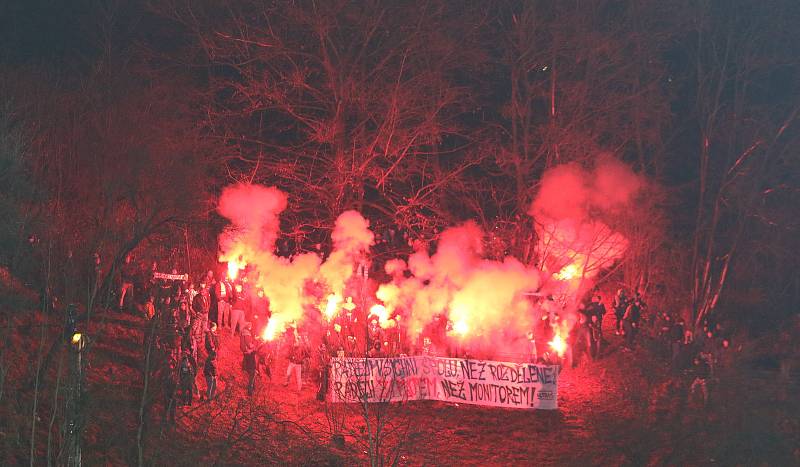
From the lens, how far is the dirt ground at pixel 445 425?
59.2 ft

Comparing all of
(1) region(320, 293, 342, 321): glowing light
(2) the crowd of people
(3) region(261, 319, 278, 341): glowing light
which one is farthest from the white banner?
(1) region(320, 293, 342, 321): glowing light

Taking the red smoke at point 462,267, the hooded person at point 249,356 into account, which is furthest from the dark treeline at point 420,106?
the hooded person at point 249,356

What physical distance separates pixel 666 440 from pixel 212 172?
54.7ft

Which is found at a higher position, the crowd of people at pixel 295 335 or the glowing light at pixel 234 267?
the glowing light at pixel 234 267

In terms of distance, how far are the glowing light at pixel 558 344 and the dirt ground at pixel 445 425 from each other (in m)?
1.22

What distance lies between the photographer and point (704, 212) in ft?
110

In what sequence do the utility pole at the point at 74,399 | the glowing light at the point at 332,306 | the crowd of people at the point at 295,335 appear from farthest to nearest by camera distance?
1. the glowing light at the point at 332,306
2. the crowd of people at the point at 295,335
3. the utility pole at the point at 74,399

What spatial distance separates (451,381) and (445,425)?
3.13 feet

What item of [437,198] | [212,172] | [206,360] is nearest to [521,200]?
[437,198]

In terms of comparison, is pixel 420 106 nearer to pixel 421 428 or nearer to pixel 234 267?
pixel 234 267

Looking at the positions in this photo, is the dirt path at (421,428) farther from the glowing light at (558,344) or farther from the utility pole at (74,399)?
the utility pole at (74,399)

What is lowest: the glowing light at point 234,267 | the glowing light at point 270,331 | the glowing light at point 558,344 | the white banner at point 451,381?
the white banner at point 451,381

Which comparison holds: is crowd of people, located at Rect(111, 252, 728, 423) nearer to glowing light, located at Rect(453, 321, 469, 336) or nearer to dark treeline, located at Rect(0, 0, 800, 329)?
glowing light, located at Rect(453, 321, 469, 336)

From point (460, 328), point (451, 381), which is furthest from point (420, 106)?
point (451, 381)
